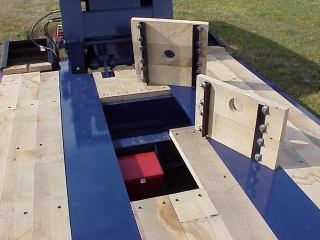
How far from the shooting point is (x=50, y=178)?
171 centimetres

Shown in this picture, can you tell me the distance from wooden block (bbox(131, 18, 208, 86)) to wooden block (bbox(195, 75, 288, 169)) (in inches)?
21.9

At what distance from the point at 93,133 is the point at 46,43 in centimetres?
160

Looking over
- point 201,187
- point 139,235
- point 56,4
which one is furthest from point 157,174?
point 56,4

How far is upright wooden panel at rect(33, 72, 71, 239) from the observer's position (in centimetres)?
146

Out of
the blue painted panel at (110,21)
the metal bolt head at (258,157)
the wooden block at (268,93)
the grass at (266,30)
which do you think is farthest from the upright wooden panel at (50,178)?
the grass at (266,30)

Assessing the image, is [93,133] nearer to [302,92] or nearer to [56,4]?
[302,92]

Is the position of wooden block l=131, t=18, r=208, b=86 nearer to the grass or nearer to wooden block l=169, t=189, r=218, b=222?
wooden block l=169, t=189, r=218, b=222

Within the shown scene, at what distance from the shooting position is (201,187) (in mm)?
1646

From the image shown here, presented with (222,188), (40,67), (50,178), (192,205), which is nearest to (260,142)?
(222,188)

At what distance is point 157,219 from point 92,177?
38 centimetres

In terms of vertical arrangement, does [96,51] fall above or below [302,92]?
above

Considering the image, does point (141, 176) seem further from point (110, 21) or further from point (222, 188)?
point (110, 21)

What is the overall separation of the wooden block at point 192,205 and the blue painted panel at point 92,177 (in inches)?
7.3

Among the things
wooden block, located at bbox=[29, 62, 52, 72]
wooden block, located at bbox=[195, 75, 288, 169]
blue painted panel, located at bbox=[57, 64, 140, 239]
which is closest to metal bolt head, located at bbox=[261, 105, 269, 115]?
wooden block, located at bbox=[195, 75, 288, 169]
